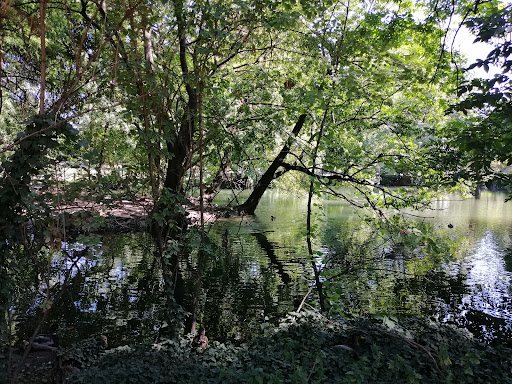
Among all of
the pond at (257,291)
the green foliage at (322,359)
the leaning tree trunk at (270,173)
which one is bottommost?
the pond at (257,291)

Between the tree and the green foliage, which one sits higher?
the tree

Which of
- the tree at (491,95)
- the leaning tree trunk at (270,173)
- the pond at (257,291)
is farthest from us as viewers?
the leaning tree trunk at (270,173)

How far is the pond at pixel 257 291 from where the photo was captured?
571cm

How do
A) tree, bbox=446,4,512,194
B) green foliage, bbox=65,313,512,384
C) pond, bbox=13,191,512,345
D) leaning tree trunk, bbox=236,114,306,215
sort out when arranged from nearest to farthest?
tree, bbox=446,4,512,194 → green foliage, bbox=65,313,512,384 → pond, bbox=13,191,512,345 → leaning tree trunk, bbox=236,114,306,215

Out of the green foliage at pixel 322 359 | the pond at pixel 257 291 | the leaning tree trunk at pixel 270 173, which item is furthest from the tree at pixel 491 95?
the leaning tree trunk at pixel 270 173

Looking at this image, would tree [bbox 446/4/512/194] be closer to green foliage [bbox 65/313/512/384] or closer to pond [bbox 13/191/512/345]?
pond [bbox 13/191/512/345]

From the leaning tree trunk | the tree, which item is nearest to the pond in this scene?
the tree

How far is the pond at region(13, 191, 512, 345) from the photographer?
18.7ft

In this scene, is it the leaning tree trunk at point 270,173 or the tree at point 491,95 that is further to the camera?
the leaning tree trunk at point 270,173

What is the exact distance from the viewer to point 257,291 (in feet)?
25.6

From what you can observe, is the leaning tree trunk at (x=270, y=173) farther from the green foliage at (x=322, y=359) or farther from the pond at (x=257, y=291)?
the green foliage at (x=322, y=359)

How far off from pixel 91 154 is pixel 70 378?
2117 mm

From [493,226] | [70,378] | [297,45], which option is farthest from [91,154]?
[493,226]

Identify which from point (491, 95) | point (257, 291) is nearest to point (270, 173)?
point (257, 291)
